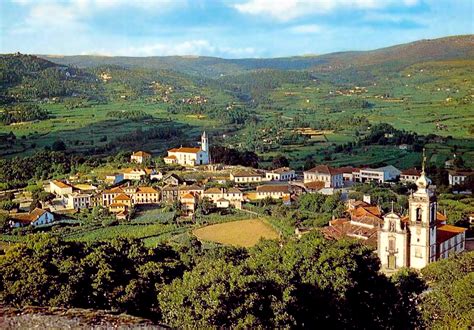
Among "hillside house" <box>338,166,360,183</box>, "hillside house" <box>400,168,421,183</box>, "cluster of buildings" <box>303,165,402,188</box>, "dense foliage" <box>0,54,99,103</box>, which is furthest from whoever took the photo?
"dense foliage" <box>0,54,99,103</box>

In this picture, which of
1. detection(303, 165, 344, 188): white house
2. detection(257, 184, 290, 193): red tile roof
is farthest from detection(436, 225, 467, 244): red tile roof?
detection(303, 165, 344, 188): white house

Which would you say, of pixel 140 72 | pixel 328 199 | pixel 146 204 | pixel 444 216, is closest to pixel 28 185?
pixel 146 204

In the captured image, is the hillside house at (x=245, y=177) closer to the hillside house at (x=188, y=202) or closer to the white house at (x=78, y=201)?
the hillside house at (x=188, y=202)

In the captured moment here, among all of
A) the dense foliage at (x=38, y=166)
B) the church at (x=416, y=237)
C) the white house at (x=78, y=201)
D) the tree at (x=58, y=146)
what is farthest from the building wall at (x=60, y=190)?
the church at (x=416, y=237)

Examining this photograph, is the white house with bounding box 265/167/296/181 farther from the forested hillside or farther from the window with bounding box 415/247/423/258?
the window with bounding box 415/247/423/258

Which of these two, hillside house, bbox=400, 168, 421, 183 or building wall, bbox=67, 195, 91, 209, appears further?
hillside house, bbox=400, 168, 421, 183

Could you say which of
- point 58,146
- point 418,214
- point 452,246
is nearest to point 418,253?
point 418,214
